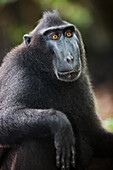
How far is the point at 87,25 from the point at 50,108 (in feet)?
25.0

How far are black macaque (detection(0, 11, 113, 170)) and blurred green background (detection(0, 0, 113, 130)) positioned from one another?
224 inches

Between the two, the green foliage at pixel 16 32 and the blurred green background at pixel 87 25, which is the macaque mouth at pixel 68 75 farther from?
the green foliage at pixel 16 32

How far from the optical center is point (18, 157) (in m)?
5.06

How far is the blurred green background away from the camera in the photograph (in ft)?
39.4

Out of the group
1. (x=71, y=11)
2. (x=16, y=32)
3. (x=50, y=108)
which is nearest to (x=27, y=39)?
(x=50, y=108)

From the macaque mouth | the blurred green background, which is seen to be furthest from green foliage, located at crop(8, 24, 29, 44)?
the macaque mouth

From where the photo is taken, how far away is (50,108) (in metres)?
5.40

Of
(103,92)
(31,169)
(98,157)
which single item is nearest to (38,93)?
(31,169)

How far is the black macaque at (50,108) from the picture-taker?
4.97m

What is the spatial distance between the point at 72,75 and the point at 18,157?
1.48m

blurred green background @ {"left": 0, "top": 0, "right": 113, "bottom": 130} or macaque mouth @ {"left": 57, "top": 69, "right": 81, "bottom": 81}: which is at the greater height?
blurred green background @ {"left": 0, "top": 0, "right": 113, "bottom": 130}

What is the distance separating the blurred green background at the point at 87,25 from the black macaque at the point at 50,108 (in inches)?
224

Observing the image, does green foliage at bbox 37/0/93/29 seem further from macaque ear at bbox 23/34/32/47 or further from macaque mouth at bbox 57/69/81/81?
macaque mouth at bbox 57/69/81/81

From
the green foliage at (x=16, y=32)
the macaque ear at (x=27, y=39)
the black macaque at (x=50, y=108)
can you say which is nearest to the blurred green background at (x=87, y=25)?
the green foliage at (x=16, y=32)
